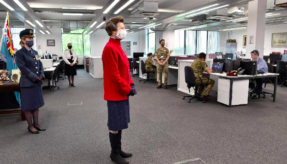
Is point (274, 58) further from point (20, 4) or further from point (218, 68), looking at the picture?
point (20, 4)

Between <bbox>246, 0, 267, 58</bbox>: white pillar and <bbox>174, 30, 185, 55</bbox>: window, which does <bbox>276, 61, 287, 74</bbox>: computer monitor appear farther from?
<bbox>174, 30, 185, 55</bbox>: window

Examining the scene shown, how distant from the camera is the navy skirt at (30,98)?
322cm

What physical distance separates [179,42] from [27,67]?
14.2 meters

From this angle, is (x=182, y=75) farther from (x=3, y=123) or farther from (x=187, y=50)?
(x=187, y=50)

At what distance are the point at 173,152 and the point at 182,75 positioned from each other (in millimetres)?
4148

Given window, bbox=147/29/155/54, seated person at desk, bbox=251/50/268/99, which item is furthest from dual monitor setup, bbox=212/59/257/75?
window, bbox=147/29/155/54

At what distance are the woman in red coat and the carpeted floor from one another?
0.65 meters

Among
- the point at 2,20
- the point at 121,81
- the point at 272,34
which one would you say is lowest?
the point at 121,81

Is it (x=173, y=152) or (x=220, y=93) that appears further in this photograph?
(x=220, y=93)

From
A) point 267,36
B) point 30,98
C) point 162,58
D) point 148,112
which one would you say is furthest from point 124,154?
point 267,36

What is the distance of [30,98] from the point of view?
10.7ft

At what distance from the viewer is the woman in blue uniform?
10.2ft

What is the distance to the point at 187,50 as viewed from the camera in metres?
16.7

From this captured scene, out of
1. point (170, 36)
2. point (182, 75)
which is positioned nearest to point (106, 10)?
point (182, 75)
